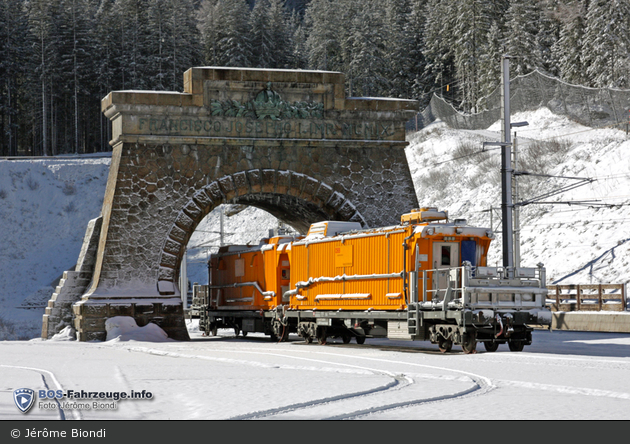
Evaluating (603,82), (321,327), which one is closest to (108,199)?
(321,327)

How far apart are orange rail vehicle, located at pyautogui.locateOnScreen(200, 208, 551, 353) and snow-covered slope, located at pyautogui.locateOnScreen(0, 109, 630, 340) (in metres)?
11.9

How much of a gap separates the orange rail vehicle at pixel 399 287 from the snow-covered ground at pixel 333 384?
875 mm

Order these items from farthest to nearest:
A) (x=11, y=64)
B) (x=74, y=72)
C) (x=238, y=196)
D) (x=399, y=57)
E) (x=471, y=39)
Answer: (x=399, y=57) < (x=471, y=39) < (x=11, y=64) < (x=74, y=72) < (x=238, y=196)

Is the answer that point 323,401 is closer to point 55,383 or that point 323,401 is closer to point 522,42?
point 55,383

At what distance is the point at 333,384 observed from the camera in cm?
1266

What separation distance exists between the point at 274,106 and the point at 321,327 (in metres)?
8.61

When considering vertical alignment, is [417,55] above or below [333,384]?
above

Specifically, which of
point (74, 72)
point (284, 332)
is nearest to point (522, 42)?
point (74, 72)

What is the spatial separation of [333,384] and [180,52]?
87.5 meters

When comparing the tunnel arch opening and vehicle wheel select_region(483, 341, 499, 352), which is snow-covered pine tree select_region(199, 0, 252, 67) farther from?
vehicle wheel select_region(483, 341, 499, 352)

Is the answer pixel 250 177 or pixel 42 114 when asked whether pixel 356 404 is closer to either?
pixel 250 177

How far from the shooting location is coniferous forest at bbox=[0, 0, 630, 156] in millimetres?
91875

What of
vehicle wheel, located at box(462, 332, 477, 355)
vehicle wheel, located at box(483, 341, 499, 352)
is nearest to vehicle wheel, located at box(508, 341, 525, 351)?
vehicle wheel, located at box(483, 341, 499, 352)

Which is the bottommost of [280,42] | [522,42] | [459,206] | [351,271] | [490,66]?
[351,271]
